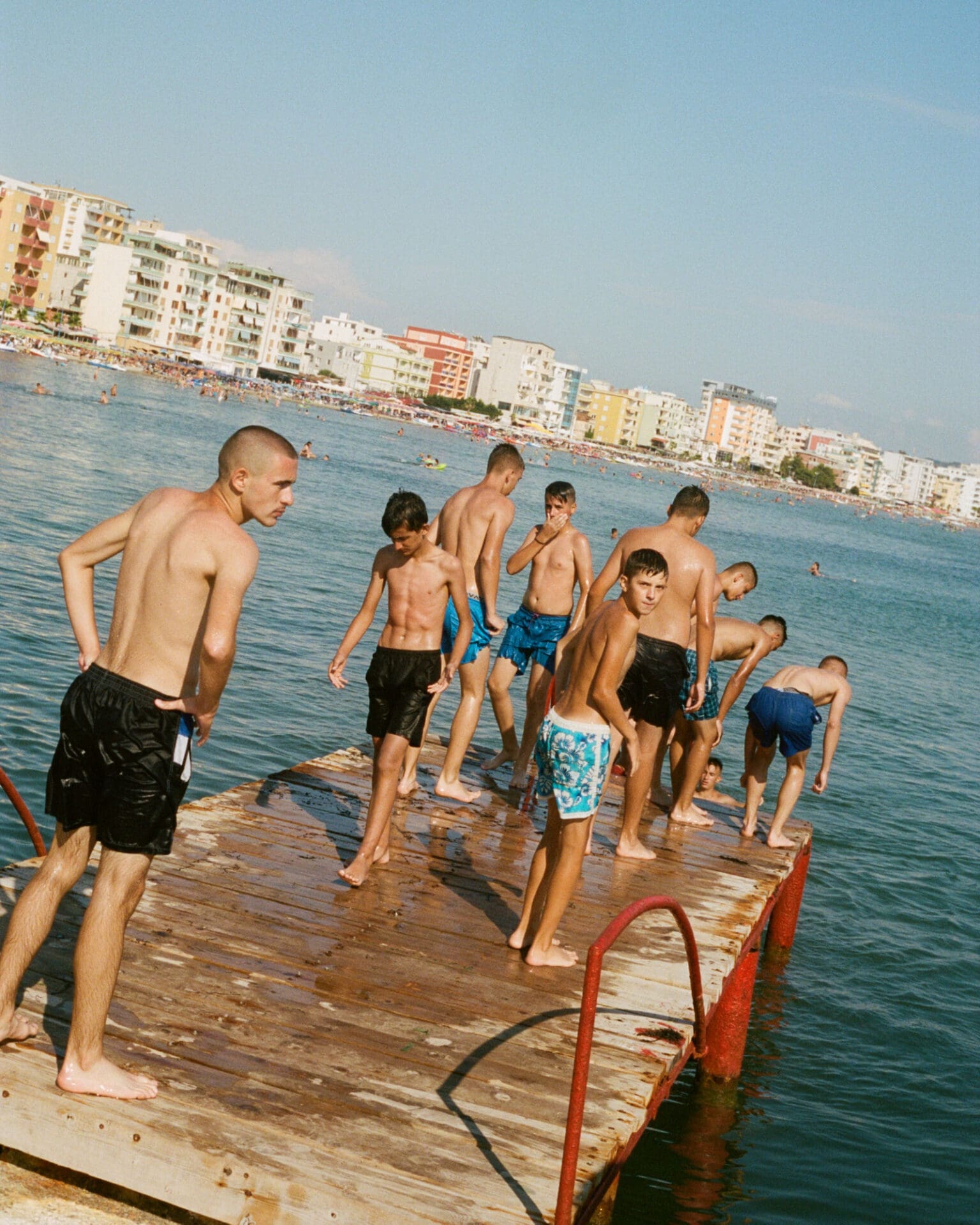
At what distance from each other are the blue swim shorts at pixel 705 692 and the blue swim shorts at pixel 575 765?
2.63 meters

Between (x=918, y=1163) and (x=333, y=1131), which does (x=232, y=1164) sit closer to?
(x=333, y=1131)

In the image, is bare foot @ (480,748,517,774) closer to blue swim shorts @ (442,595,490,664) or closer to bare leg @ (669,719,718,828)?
bare leg @ (669,719,718,828)

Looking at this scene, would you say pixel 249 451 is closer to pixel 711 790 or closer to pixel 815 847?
pixel 711 790

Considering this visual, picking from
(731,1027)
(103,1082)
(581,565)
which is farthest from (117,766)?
(731,1027)

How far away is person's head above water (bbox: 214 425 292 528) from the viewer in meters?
3.95

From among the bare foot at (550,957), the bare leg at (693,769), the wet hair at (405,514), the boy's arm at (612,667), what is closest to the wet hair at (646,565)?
the boy's arm at (612,667)

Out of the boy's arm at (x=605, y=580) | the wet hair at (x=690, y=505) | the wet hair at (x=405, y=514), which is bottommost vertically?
the boy's arm at (x=605, y=580)

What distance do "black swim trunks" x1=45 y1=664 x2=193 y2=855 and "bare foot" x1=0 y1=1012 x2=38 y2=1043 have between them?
0.70 metres

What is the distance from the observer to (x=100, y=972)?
3.85 meters

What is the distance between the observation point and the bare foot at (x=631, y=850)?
305 inches

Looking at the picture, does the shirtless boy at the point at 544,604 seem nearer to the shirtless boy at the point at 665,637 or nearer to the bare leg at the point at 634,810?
the shirtless boy at the point at 665,637

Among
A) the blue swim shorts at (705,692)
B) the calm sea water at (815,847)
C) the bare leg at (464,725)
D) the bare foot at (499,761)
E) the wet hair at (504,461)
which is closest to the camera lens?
the calm sea water at (815,847)

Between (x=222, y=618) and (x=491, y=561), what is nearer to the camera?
(x=222, y=618)

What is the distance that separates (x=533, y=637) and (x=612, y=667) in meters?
3.11
